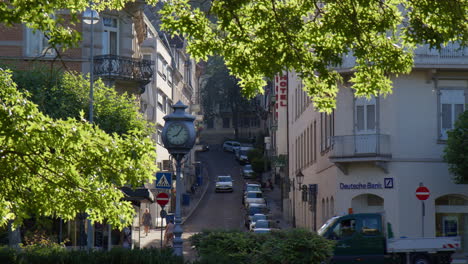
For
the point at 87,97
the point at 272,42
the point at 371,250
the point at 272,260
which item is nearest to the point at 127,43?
the point at 87,97

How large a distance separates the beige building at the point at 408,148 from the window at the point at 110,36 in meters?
11.4

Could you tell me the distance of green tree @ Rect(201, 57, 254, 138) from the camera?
440 ft

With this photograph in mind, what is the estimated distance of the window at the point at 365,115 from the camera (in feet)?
121

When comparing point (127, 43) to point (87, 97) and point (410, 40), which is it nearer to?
point (87, 97)

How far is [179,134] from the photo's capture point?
74.6 ft

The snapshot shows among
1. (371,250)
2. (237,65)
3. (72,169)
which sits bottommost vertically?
(371,250)

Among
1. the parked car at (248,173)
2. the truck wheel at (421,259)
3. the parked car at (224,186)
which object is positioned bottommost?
the truck wheel at (421,259)

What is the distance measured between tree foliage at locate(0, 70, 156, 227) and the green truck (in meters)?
Answer: 13.8

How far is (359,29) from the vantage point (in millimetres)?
12625

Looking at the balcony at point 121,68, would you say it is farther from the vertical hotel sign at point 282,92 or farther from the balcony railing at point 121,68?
the vertical hotel sign at point 282,92

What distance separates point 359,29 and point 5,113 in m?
4.94

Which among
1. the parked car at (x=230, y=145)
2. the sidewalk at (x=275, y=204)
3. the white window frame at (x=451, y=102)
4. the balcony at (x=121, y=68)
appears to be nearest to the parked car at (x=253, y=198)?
the sidewalk at (x=275, y=204)

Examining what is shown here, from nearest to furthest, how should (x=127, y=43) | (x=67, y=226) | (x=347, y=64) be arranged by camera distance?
(x=67, y=226) < (x=347, y=64) < (x=127, y=43)

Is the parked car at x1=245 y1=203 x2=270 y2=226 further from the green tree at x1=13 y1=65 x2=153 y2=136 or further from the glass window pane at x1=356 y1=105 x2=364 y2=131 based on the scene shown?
the green tree at x1=13 y1=65 x2=153 y2=136
